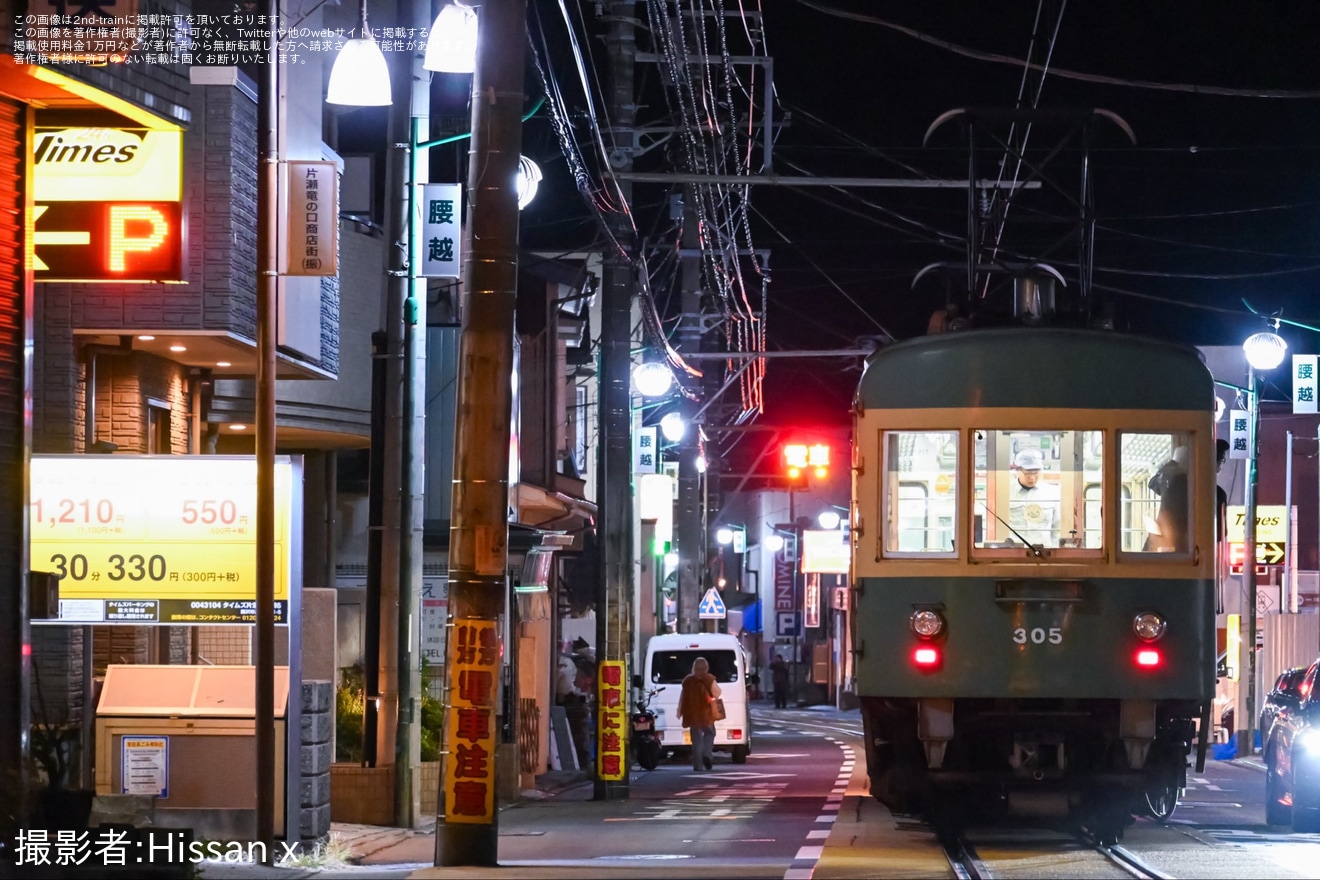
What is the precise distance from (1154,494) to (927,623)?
1.76 meters

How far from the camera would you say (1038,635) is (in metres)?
11.5

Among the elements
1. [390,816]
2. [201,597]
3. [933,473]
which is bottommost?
[390,816]

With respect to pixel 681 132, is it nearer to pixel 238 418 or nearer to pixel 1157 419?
pixel 238 418

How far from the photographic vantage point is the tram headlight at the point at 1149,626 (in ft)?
37.6

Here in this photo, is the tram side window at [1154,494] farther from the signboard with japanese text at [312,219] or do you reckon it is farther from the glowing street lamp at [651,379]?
the glowing street lamp at [651,379]

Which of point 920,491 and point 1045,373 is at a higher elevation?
point 1045,373

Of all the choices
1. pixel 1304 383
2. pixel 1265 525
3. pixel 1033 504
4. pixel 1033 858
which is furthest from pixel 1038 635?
pixel 1265 525

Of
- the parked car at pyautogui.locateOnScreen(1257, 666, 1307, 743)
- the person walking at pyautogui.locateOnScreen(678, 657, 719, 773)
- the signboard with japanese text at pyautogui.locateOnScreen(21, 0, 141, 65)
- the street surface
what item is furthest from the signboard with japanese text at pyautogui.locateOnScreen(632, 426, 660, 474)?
the signboard with japanese text at pyautogui.locateOnScreen(21, 0, 141, 65)

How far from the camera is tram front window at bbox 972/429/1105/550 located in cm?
1151

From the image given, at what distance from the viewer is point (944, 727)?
38.0 feet

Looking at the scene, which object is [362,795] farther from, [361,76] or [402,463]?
[361,76]

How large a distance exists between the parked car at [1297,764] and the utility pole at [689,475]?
16.8 meters

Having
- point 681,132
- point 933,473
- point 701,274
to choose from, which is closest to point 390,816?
point 933,473

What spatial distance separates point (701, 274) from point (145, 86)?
70.2 ft
